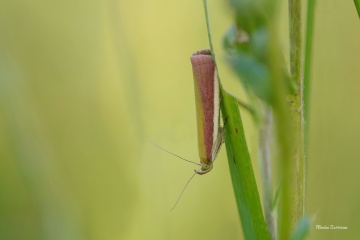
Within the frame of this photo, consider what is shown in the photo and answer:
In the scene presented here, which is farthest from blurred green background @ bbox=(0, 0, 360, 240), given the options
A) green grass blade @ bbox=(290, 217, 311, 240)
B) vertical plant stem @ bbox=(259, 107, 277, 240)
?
green grass blade @ bbox=(290, 217, 311, 240)

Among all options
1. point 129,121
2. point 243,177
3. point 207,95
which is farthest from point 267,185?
point 129,121

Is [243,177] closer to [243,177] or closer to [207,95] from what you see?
[243,177]

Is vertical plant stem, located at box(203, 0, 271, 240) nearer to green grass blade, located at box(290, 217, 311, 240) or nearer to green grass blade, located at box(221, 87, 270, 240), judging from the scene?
green grass blade, located at box(221, 87, 270, 240)

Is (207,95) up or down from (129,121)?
up

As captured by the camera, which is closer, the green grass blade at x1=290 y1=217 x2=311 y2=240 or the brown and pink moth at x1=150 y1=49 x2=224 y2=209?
the green grass blade at x1=290 y1=217 x2=311 y2=240

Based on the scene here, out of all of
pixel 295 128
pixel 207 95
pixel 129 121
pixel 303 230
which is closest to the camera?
pixel 303 230

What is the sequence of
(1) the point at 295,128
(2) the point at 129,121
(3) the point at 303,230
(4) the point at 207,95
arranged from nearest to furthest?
(3) the point at 303,230 < (1) the point at 295,128 < (4) the point at 207,95 < (2) the point at 129,121
